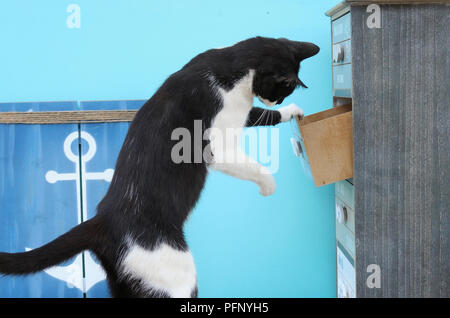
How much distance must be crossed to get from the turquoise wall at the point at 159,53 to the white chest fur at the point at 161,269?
0.75m

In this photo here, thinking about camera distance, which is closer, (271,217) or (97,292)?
(97,292)

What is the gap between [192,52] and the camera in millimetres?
1750

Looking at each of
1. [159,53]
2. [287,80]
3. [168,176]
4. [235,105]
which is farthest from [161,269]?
[159,53]

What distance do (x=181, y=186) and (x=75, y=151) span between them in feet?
2.24

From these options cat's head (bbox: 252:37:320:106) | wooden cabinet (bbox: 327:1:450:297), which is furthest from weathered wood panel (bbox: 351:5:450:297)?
cat's head (bbox: 252:37:320:106)

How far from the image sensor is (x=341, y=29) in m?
1.35

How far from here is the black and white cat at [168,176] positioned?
3.17 ft

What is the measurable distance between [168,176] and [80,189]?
69 centimetres

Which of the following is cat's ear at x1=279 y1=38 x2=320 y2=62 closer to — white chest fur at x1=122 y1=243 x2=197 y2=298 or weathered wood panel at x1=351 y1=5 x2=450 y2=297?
weathered wood panel at x1=351 y1=5 x2=450 y2=297

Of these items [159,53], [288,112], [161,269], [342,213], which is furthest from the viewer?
[159,53]

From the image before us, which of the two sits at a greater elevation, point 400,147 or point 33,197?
point 400,147

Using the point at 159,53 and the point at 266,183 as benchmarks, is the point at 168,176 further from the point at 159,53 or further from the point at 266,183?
the point at 159,53
